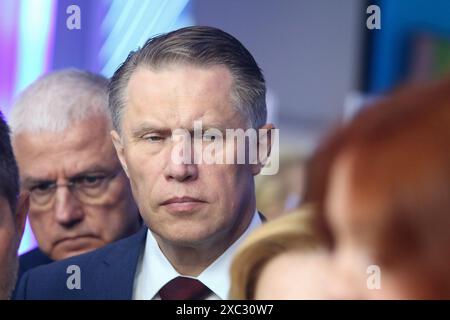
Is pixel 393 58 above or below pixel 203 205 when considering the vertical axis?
above

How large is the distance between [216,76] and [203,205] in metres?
0.26

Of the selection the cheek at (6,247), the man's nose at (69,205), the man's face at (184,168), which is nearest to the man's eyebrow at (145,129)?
the man's face at (184,168)

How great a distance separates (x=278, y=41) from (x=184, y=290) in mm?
580

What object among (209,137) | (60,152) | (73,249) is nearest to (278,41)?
(209,137)

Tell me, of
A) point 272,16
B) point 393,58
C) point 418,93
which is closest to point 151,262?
point 272,16

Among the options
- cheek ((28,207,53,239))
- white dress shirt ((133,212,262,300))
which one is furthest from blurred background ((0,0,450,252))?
white dress shirt ((133,212,262,300))

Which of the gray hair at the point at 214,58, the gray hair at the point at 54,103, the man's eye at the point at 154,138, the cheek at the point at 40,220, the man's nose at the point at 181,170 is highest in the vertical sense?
the gray hair at the point at 214,58

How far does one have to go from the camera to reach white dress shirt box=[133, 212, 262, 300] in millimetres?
1684

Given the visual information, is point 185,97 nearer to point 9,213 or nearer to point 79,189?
point 79,189

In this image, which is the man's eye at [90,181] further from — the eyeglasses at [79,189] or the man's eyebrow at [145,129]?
the man's eyebrow at [145,129]

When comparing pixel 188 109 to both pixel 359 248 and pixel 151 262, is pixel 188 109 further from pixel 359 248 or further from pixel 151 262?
pixel 359 248

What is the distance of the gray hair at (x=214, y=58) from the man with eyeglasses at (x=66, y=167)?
6.0 inches

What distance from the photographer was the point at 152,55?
1.69 meters

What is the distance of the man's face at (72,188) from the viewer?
1814 mm
